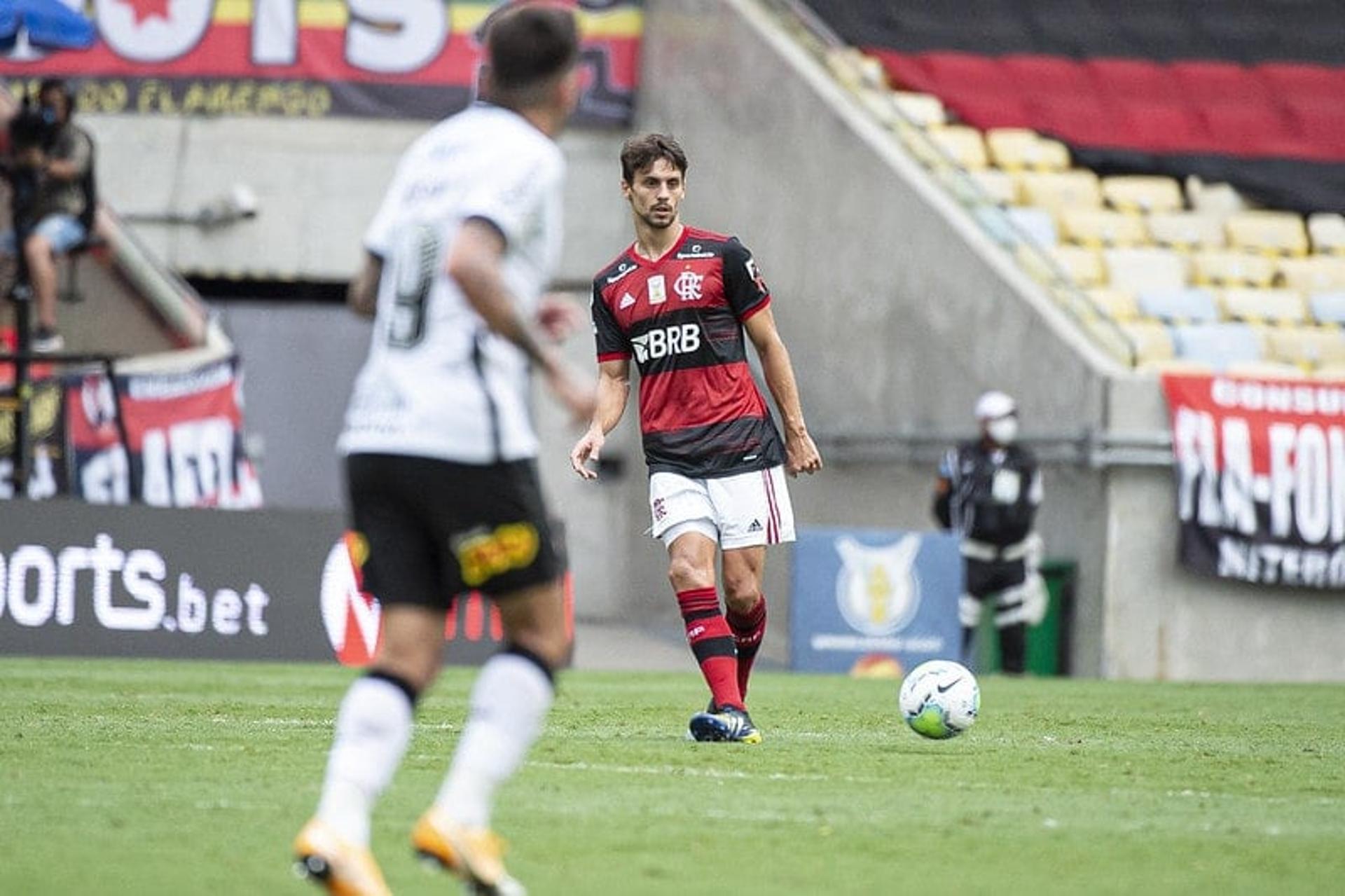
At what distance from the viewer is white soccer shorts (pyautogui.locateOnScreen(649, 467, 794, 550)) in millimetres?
9820


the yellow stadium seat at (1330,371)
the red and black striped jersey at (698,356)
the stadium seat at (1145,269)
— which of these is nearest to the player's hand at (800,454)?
the red and black striped jersey at (698,356)

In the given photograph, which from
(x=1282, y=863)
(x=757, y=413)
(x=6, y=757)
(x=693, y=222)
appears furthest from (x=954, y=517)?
(x=1282, y=863)

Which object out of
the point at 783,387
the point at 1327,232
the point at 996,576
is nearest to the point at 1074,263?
the point at 1327,232

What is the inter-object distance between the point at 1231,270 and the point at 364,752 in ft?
59.6

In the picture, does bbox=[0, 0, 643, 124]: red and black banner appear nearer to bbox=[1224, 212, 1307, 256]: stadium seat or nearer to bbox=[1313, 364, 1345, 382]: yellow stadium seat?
bbox=[1224, 212, 1307, 256]: stadium seat

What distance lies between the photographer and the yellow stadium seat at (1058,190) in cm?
2267

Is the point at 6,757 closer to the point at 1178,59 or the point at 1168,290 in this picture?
the point at 1168,290

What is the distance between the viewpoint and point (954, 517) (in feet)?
63.1

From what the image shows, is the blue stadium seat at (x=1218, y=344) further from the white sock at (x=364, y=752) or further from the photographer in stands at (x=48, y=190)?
the white sock at (x=364, y=752)

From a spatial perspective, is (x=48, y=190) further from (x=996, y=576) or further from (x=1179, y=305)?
(x=1179, y=305)

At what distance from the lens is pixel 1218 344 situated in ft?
69.3

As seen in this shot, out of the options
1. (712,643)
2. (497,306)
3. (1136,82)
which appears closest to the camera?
(497,306)

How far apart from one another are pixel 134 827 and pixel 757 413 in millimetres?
4106

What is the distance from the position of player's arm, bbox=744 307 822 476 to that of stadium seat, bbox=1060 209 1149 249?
1286cm
